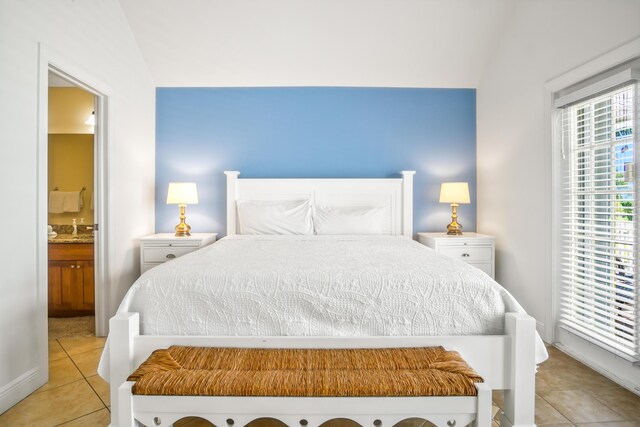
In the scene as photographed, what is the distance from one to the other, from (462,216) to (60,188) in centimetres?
423

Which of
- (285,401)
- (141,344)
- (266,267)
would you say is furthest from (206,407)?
(266,267)

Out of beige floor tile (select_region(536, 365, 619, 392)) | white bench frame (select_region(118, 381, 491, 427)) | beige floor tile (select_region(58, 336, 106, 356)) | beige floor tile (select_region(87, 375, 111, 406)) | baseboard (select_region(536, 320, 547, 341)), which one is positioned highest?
white bench frame (select_region(118, 381, 491, 427))

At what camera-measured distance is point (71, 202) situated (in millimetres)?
3744

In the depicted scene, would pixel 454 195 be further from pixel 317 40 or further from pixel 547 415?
pixel 547 415

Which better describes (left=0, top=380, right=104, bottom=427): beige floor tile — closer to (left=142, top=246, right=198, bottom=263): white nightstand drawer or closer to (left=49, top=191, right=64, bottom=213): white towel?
(left=142, top=246, right=198, bottom=263): white nightstand drawer

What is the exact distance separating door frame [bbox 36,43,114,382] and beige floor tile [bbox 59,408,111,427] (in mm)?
551

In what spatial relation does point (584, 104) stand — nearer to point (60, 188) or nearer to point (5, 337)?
point (5, 337)

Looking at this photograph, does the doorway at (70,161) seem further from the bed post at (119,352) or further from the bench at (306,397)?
the bench at (306,397)

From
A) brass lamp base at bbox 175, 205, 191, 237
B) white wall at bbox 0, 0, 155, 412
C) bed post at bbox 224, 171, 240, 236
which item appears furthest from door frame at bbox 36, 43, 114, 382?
bed post at bbox 224, 171, 240, 236

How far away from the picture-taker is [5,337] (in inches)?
73.7

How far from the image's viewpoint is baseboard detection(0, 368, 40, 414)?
6.04 ft

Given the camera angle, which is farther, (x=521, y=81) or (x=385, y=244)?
(x=521, y=81)

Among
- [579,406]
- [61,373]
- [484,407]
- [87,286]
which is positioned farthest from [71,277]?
[579,406]

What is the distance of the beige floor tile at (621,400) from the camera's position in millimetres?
1801
